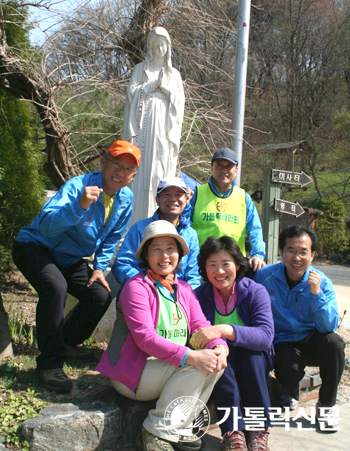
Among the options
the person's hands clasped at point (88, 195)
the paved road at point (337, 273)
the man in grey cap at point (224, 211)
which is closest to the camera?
the person's hands clasped at point (88, 195)

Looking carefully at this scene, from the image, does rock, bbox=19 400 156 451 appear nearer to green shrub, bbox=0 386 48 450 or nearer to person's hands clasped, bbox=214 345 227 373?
green shrub, bbox=0 386 48 450

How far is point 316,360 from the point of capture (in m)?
2.54

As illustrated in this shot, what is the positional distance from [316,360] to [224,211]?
3.86 feet

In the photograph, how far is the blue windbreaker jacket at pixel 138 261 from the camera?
7.98 feet

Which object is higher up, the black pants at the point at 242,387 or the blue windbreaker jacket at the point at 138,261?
the blue windbreaker jacket at the point at 138,261

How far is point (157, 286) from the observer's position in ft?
7.09

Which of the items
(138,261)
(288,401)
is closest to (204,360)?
(138,261)

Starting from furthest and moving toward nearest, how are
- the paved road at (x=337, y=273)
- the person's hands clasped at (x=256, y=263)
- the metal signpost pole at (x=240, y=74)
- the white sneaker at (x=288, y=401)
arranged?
the paved road at (x=337, y=273), the metal signpost pole at (x=240, y=74), the person's hands clasped at (x=256, y=263), the white sneaker at (x=288, y=401)

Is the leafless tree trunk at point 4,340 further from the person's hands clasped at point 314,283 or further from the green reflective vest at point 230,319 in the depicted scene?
the person's hands clasped at point 314,283

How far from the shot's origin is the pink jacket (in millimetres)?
1938

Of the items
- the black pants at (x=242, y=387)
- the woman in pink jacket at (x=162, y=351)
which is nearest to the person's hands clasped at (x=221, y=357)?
the woman in pink jacket at (x=162, y=351)

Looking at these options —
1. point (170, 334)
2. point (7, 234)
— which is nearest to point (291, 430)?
point (170, 334)

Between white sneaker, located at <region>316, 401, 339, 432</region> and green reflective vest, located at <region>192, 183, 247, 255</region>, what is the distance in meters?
1.13

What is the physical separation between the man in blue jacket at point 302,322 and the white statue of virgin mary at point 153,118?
1767 millimetres
